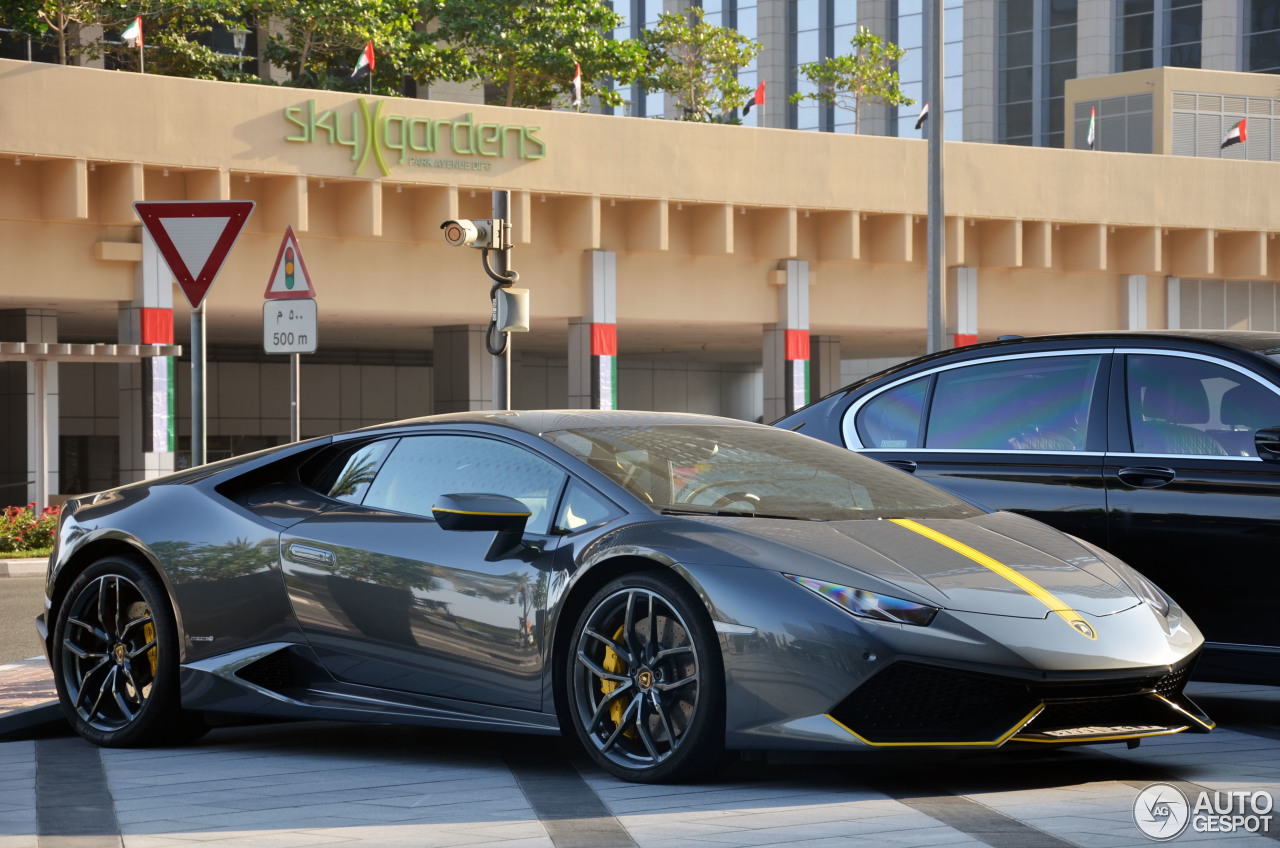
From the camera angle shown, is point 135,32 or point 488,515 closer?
point 488,515

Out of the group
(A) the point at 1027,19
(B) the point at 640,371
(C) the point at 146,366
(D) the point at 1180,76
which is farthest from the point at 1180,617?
(A) the point at 1027,19

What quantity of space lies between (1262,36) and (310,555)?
60.5 metres

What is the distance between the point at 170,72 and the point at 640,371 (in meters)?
18.4

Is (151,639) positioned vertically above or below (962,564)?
below

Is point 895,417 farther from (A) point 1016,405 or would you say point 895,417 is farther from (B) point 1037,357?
(B) point 1037,357

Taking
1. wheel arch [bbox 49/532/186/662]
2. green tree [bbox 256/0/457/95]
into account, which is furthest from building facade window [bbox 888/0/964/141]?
wheel arch [bbox 49/532/186/662]

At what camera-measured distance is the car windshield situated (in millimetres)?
5148

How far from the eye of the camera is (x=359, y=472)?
5.85 meters

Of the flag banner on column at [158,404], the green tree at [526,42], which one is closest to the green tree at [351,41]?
the green tree at [526,42]

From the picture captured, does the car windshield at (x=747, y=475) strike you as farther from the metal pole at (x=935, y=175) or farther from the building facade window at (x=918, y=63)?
the building facade window at (x=918, y=63)

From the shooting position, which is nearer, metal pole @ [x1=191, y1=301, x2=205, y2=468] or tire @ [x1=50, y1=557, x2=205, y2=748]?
tire @ [x1=50, y1=557, x2=205, y2=748]

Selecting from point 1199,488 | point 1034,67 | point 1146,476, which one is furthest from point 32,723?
point 1034,67

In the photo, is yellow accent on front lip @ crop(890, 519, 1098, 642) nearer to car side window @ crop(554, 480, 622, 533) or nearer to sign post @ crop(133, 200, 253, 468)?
car side window @ crop(554, 480, 622, 533)
